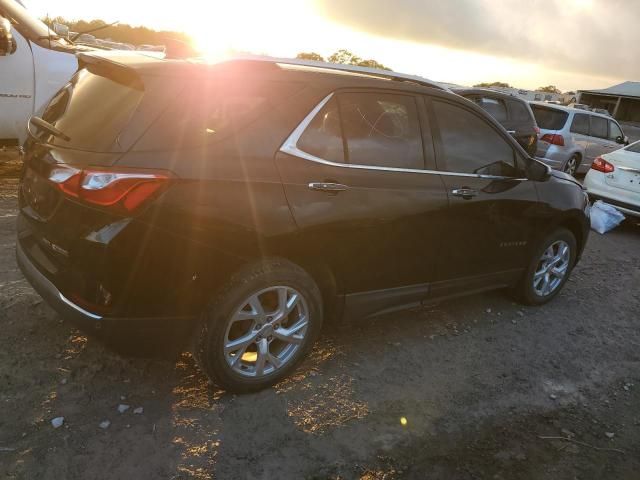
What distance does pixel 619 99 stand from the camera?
37.6 metres

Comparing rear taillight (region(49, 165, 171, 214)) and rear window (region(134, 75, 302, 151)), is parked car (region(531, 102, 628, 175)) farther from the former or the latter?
rear taillight (region(49, 165, 171, 214))

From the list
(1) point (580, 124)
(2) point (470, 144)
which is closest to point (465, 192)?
(2) point (470, 144)

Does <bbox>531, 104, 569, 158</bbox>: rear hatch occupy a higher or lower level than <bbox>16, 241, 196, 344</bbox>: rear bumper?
higher

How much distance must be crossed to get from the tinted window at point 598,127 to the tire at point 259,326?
11.8 m

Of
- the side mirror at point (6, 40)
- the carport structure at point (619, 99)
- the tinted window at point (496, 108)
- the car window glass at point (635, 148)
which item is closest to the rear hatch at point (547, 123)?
Result: the tinted window at point (496, 108)

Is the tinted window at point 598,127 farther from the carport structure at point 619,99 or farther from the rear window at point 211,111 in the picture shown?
the carport structure at point 619,99

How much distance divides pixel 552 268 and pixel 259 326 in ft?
9.83

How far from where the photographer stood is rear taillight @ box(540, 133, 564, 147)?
11273 mm

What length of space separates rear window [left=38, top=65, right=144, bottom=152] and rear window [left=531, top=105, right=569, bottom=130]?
10.7 meters

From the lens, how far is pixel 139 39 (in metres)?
23.0

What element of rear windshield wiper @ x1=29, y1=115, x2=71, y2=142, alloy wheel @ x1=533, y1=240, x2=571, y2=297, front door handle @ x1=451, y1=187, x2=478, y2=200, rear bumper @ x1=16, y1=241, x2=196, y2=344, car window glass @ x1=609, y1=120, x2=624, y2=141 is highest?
rear windshield wiper @ x1=29, y1=115, x2=71, y2=142

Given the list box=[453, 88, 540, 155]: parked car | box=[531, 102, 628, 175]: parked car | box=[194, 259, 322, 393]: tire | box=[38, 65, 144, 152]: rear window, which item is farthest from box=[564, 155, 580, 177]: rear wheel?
box=[38, 65, 144, 152]: rear window

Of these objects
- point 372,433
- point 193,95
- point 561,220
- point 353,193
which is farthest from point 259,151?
point 561,220

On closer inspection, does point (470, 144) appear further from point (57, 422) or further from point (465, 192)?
point (57, 422)
